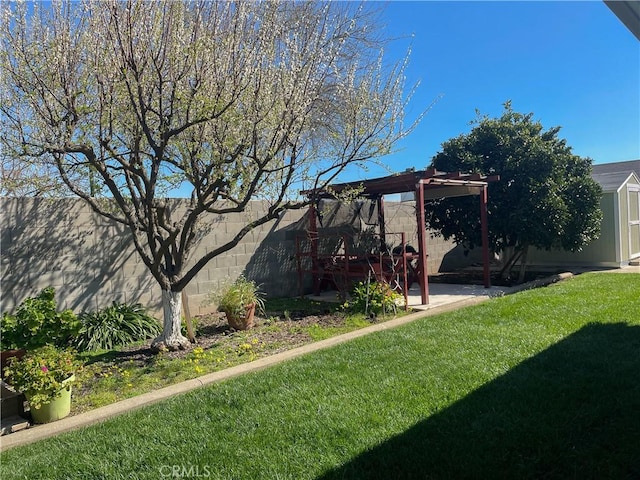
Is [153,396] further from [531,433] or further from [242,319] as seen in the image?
[531,433]

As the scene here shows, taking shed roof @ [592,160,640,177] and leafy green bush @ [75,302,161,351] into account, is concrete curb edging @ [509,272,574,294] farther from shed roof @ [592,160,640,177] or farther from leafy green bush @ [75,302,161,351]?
shed roof @ [592,160,640,177]

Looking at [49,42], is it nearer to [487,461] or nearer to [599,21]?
[487,461]

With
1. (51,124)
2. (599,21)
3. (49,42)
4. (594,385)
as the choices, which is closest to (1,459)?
(51,124)

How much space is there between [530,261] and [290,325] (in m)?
9.64

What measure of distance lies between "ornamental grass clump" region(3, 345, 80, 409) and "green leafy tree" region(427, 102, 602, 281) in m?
8.98

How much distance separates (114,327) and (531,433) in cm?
505

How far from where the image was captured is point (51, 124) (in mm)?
4156

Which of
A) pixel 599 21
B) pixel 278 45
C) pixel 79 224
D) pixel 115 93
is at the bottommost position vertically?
Answer: pixel 79 224

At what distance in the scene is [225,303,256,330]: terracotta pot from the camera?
627 cm

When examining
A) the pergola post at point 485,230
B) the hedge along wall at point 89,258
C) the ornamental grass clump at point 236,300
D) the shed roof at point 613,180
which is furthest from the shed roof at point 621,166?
the ornamental grass clump at point 236,300

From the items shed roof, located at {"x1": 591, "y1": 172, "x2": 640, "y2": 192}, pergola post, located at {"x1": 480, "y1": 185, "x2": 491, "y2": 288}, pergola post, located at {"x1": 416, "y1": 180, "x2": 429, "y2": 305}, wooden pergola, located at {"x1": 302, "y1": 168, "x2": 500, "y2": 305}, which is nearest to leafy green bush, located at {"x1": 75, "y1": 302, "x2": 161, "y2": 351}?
wooden pergola, located at {"x1": 302, "y1": 168, "x2": 500, "y2": 305}

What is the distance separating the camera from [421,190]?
7.56 metres

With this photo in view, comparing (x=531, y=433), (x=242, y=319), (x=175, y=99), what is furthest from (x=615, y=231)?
(x=175, y=99)

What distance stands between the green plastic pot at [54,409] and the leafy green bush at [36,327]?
1217 mm
